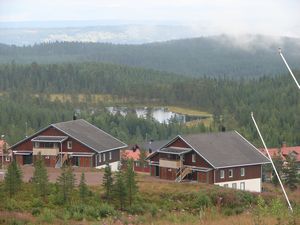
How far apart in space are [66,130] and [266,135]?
41.8 meters

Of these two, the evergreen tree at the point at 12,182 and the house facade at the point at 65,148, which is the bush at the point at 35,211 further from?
the house facade at the point at 65,148

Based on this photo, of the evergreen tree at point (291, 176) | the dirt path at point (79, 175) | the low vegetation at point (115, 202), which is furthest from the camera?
the evergreen tree at point (291, 176)

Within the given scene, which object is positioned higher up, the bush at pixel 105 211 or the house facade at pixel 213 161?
the house facade at pixel 213 161

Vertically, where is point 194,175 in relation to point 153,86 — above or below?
below

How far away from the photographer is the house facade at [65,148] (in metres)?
40.6

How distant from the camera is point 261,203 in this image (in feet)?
30.0

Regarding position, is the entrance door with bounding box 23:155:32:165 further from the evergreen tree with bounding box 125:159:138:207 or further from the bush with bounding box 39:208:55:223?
the bush with bounding box 39:208:55:223

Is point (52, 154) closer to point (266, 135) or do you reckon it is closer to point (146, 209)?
point (146, 209)

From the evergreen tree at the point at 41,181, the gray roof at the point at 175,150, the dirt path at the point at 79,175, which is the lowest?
the dirt path at the point at 79,175

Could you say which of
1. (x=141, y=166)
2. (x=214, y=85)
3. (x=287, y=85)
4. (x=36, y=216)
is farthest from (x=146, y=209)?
(x=214, y=85)

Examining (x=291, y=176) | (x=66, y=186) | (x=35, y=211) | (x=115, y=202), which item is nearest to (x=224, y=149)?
(x=291, y=176)

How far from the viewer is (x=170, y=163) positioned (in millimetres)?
38531

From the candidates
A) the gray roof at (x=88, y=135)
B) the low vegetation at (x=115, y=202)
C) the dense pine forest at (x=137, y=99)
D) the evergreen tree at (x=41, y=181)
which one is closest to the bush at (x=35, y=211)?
the low vegetation at (x=115, y=202)

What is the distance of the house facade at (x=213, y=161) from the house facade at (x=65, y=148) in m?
4.22
